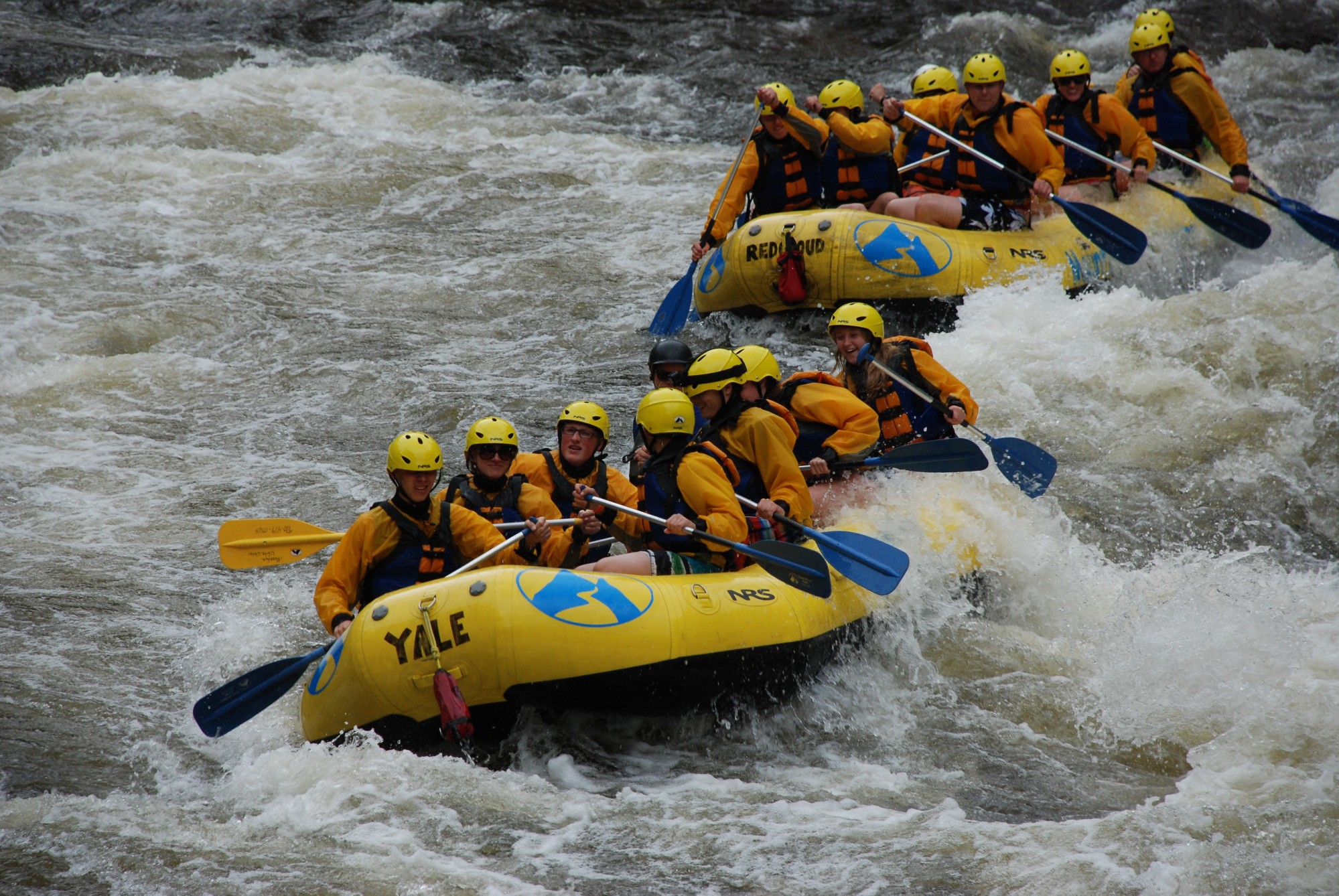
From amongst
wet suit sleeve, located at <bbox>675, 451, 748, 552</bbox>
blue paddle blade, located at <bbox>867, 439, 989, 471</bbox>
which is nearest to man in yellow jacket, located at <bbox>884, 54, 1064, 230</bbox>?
blue paddle blade, located at <bbox>867, 439, 989, 471</bbox>

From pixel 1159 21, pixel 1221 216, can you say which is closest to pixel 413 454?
pixel 1221 216

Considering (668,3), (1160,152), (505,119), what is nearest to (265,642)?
(1160,152)

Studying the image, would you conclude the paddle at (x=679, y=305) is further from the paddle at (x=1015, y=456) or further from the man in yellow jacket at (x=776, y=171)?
the paddle at (x=1015, y=456)

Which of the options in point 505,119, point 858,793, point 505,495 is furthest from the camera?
point 505,119

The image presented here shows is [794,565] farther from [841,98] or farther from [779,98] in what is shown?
[841,98]

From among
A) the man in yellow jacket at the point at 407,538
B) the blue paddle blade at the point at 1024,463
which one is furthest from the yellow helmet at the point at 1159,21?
the man in yellow jacket at the point at 407,538

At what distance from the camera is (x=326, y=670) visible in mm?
4648

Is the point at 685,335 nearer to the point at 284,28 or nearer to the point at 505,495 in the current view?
the point at 505,495

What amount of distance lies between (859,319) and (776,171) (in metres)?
2.55

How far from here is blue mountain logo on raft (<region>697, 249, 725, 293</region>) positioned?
8453 millimetres

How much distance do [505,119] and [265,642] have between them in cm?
873

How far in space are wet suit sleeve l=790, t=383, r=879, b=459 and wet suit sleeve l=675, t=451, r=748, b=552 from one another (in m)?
0.94

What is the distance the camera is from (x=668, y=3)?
15883 millimetres

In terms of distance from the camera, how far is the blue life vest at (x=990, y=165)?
28.2 feet
